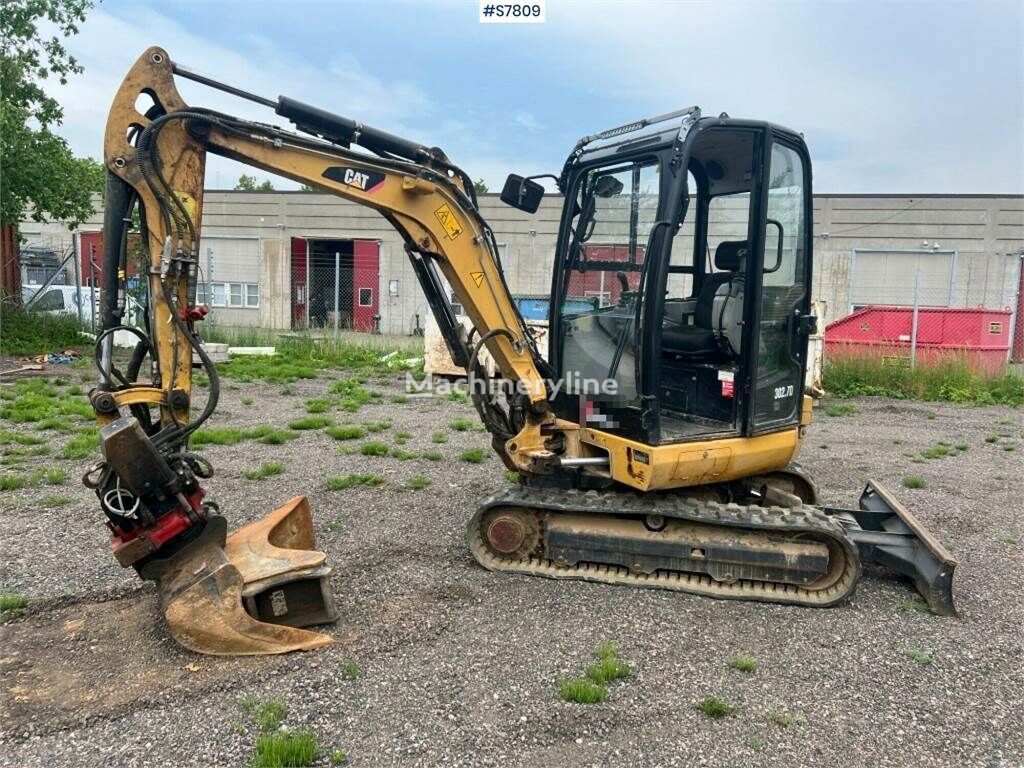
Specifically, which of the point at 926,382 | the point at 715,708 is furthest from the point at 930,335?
the point at 715,708

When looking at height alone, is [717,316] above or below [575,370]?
above

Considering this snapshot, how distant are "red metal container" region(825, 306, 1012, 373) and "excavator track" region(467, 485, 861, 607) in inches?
415

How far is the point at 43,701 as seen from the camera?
130 inches

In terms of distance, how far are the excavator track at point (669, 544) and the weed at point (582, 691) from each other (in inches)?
50.4

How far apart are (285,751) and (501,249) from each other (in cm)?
2216

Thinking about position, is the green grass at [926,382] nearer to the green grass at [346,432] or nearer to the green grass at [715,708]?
the green grass at [346,432]

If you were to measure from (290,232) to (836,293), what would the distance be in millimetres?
19257

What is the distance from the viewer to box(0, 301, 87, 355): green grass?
1488 centimetres

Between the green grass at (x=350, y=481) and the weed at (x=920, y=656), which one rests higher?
the green grass at (x=350, y=481)

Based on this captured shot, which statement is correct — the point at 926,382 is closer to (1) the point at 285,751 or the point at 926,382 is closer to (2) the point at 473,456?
(2) the point at 473,456

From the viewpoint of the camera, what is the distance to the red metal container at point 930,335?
13.9 meters

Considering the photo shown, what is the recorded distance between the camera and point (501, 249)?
2430 centimetres

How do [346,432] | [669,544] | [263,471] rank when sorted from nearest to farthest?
1. [669,544]
2. [263,471]
3. [346,432]

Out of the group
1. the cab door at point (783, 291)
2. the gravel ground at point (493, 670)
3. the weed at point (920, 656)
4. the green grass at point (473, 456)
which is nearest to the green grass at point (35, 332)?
the gravel ground at point (493, 670)
